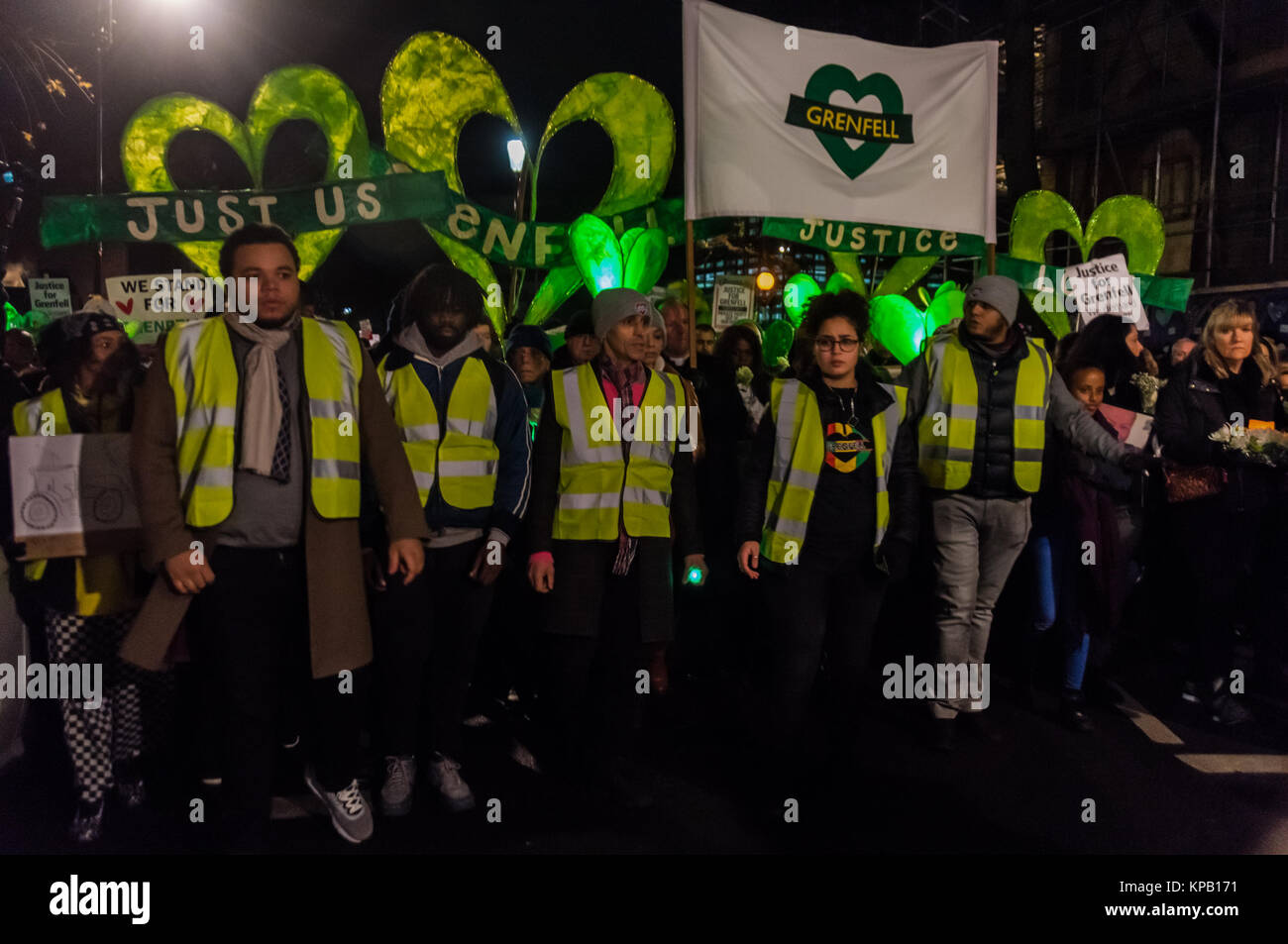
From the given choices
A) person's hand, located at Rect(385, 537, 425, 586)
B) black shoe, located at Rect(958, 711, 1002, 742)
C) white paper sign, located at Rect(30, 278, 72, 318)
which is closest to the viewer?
person's hand, located at Rect(385, 537, 425, 586)

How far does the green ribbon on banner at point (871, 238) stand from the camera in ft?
20.4

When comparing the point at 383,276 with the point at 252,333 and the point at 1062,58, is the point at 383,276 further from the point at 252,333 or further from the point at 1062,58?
the point at 252,333

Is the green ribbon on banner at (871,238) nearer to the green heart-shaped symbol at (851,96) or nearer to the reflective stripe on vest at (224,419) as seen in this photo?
the green heart-shaped symbol at (851,96)

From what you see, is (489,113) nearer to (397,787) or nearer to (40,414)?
(40,414)

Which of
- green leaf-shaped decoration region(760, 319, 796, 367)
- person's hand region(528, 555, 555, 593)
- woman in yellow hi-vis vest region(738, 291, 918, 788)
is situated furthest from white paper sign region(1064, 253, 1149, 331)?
person's hand region(528, 555, 555, 593)

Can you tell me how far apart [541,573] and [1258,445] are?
3.53 metres

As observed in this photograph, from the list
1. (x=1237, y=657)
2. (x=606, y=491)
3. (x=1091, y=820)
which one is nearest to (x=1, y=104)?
(x=606, y=491)

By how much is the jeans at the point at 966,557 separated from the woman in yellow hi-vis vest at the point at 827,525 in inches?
26.9

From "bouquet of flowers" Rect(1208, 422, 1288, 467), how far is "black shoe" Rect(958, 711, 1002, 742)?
5.82 feet

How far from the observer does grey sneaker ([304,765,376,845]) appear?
3172 millimetres

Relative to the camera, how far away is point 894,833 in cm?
330

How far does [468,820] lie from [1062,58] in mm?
25984
